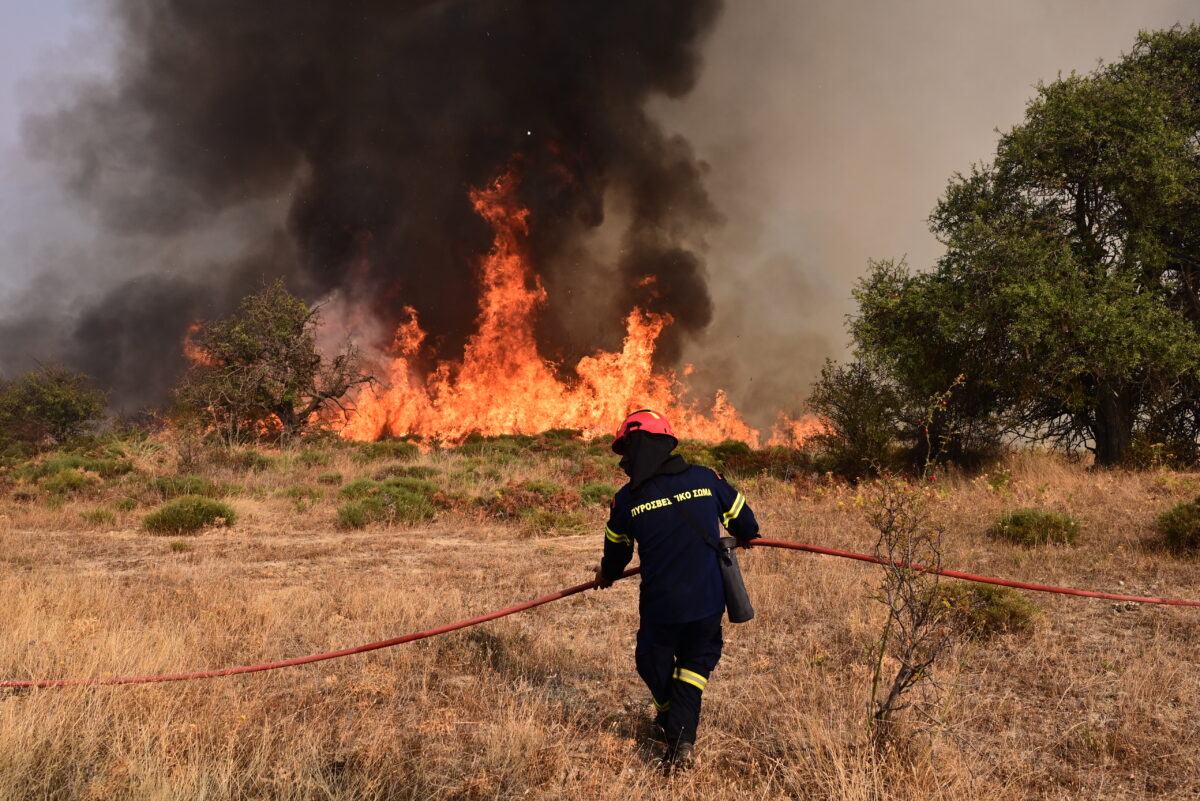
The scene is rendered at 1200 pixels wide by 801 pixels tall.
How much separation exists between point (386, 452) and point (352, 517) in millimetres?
10305

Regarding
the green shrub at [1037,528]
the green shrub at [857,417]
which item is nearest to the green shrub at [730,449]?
the green shrub at [857,417]

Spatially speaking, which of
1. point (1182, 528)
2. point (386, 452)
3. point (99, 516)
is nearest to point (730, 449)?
point (386, 452)

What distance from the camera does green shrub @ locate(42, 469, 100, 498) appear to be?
1494cm

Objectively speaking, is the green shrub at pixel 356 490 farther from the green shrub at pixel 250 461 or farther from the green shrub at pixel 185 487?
the green shrub at pixel 250 461

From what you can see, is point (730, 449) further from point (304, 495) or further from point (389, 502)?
point (304, 495)

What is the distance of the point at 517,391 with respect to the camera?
118 feet

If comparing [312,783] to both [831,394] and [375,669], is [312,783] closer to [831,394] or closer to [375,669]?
[375,669]

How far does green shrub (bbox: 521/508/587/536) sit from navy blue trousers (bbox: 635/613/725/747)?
8.11m

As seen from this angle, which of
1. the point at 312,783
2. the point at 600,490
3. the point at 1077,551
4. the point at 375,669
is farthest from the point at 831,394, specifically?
the point at 312,783

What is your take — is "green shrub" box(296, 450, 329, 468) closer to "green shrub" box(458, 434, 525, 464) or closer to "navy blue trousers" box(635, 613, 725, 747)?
"green shrub" box(458, 434, 525, 464)

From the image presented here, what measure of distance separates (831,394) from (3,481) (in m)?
21.5

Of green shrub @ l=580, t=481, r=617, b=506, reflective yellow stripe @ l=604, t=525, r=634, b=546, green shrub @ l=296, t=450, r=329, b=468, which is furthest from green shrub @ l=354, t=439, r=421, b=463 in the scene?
reflective yellow stripe @ l=604, t=525, r=634, b=546

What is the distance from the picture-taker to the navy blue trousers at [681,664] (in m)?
3.55

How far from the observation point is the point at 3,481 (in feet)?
54.3
